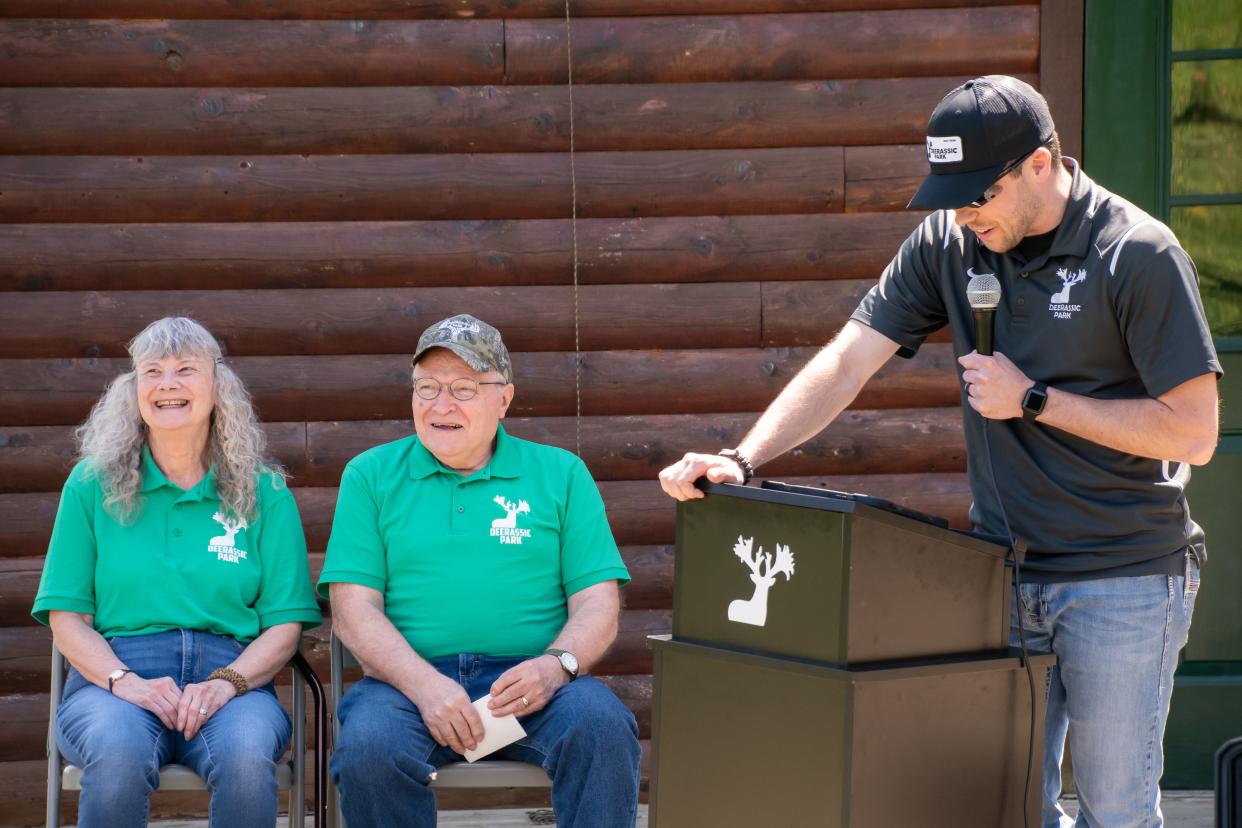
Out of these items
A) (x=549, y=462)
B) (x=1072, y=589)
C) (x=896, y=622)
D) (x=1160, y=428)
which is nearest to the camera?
(x=896, y=622)

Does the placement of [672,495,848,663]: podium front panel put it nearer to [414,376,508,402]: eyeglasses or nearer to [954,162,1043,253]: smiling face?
[954,162,1043,253]: smiling face

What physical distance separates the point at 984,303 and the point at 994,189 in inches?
7.9

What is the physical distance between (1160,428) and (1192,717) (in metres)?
2.22

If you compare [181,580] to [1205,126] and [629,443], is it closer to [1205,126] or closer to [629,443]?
[629,443]

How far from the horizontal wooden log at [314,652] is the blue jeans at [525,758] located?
3.47 ft

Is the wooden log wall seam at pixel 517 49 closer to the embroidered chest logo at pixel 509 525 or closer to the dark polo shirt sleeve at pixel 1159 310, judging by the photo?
the embroidered chest logo at pixel 509 525

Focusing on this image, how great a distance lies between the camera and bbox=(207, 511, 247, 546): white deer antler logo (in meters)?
3.11

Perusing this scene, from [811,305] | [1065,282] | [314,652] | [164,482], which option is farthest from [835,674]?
[314,652]

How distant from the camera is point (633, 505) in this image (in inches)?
160

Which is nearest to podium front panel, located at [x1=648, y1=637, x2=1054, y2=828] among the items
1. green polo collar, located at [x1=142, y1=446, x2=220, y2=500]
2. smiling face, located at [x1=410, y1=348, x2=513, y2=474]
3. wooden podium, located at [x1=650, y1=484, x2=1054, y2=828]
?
wooden podium, located at [x1=650, y1=484, x2=1054, y2=828]

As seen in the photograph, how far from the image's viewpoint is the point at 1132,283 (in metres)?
2.26

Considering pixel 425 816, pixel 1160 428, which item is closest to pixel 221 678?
pixel 425 816

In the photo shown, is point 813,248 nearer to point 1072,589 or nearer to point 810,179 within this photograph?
point 810,179

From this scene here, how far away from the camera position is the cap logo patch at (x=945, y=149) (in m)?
2.27
